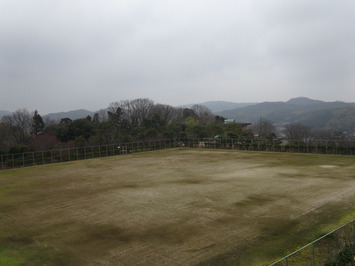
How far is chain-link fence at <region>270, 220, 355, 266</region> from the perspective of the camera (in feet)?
28.7

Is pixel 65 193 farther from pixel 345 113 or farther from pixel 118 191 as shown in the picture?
pixel 345 113

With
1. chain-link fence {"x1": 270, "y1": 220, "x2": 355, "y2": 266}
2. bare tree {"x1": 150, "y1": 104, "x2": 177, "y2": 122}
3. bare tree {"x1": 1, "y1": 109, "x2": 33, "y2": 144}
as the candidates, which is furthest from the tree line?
chain-link fence {"x1": 270, "y1": 220, "x2": 355, "y2": 266}

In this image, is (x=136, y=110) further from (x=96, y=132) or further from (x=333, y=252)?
(x=333, y=252)

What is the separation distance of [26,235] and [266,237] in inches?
390

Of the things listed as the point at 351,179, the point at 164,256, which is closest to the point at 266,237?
the point at 164,256

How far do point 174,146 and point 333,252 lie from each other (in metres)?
44.0

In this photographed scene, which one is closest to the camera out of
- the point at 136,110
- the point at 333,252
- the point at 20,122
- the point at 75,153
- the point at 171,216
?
the point at 333,252

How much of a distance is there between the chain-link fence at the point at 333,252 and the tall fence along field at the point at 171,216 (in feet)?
3.14

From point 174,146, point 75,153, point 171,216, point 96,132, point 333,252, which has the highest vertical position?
point 96,132

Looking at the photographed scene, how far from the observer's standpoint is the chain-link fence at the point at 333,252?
8.76 meters

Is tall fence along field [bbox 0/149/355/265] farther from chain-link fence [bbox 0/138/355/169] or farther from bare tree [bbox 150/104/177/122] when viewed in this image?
bare tree [bbox 150/104/177/122]

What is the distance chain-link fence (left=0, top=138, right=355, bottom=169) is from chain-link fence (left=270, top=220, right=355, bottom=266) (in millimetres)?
29514

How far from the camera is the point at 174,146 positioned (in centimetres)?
5281

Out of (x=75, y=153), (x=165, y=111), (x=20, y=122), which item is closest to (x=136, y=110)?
(x=165, y=111)
